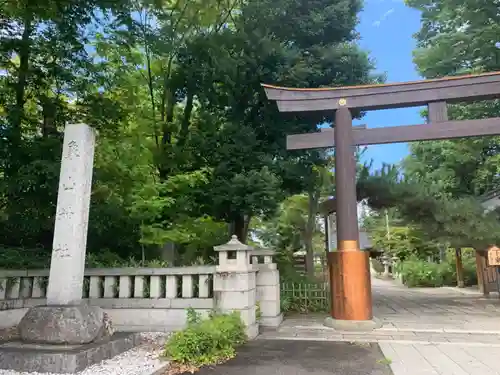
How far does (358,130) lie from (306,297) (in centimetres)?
506

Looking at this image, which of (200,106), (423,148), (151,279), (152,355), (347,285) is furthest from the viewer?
(423,148)

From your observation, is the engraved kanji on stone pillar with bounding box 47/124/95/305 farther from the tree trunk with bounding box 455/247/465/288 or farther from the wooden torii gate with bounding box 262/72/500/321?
the tree trunk with bounding box 455/247/465/288

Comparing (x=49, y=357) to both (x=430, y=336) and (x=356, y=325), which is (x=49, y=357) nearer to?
(x=356, y=325)

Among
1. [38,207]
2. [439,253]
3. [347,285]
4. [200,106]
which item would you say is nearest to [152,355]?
[347,285]

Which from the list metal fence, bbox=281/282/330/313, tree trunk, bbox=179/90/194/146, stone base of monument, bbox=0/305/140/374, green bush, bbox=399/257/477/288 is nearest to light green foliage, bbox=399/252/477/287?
green bush, bbox=399/257/477/288

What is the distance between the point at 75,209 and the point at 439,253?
82.5 ft

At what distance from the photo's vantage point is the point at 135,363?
214 inches

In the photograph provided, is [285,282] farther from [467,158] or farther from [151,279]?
Result: [467,158]

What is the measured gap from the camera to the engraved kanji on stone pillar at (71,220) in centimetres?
574

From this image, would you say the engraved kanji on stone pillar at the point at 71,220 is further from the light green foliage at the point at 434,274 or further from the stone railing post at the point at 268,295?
the light green foliage at the point at 434,274

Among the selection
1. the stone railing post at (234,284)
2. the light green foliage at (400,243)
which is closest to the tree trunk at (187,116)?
the stone railing post at (234,284)

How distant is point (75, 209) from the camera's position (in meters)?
5.97

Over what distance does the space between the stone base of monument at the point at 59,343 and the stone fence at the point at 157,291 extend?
4.99ft

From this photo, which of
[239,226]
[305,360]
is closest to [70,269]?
[305,360]
